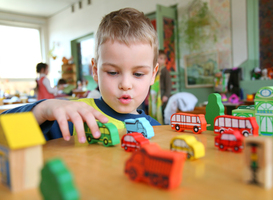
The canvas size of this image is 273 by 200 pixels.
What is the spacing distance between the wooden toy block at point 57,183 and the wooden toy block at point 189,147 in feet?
0.71

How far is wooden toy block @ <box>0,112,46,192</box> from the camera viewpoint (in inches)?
11.7

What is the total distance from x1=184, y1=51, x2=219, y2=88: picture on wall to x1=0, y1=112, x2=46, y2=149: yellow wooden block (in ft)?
12.0

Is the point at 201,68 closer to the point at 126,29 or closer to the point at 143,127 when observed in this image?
the point at 126,29

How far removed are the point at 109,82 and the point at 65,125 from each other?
0.95 ft

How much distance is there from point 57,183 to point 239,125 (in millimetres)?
441

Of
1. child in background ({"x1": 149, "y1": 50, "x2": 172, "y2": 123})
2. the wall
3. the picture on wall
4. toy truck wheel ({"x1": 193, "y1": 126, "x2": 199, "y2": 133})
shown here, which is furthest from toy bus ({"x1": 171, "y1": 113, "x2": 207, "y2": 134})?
the picture on wall

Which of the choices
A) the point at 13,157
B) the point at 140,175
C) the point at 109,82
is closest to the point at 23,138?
the point at 13,157

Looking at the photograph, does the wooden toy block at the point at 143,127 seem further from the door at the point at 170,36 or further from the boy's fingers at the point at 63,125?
the door at the point at 170,36

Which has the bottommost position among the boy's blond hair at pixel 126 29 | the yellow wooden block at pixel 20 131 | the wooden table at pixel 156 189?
the wooden table at pixel 156 189

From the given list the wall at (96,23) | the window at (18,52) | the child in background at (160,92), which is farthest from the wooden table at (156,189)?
the window at (18,52)

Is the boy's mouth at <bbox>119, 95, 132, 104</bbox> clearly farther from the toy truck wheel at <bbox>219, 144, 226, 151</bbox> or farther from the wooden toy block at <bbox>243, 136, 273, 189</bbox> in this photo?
the wooden toy block at <bbox>243, 136, 273, 189</bbox>

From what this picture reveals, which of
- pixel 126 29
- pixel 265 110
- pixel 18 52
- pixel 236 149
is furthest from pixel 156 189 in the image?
pixel 18 52

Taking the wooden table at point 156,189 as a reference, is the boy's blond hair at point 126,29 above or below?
above

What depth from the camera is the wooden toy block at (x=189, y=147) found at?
0.39 m
